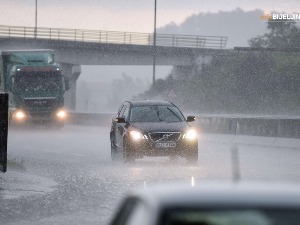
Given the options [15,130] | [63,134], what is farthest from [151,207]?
[15,130]

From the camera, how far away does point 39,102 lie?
49844 millimetres

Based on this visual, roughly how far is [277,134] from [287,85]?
205ft

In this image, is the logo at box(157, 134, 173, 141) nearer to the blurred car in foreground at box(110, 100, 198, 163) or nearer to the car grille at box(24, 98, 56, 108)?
the blurred car in foreground at box(110, 100, 198, 163)

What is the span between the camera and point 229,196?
5.03m

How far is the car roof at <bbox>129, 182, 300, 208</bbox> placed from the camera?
490 centimetres

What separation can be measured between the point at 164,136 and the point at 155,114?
1496 millimetres

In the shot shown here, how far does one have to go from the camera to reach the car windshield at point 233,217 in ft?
16.0

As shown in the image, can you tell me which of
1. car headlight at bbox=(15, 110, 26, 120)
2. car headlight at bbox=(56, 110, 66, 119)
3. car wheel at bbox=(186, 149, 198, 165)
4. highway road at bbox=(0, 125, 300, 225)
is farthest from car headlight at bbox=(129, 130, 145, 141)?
car headlight at bbox=(56, 110, 66, 119)

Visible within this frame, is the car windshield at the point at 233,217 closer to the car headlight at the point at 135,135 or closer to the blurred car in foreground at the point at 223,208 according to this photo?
the blurred car in foreground at the point at 223,208

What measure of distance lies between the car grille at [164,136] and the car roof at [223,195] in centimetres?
2040

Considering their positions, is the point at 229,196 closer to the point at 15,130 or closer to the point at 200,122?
the point at 200,122

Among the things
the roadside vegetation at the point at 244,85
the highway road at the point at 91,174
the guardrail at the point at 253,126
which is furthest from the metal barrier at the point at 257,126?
the roadside vegetation at the point at 244,85

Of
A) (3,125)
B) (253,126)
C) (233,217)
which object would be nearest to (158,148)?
(3,125)

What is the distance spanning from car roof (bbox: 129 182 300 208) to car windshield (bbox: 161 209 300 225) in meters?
0.03
